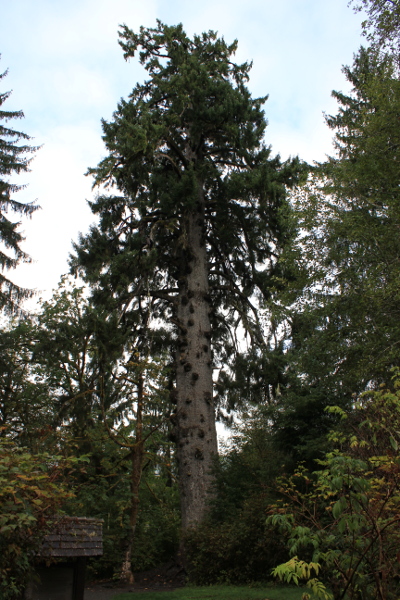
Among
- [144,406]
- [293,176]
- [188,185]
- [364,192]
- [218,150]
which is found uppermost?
[218,150]

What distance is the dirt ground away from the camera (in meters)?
13.0

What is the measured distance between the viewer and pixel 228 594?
9.95m

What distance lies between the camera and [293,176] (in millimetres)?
16922

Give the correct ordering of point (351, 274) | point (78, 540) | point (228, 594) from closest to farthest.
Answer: point (78, 540) → point (228, 594) → point (351, 274)

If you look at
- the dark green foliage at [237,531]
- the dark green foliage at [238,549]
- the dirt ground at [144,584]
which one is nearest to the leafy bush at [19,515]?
the dark green foliage at [237,531]

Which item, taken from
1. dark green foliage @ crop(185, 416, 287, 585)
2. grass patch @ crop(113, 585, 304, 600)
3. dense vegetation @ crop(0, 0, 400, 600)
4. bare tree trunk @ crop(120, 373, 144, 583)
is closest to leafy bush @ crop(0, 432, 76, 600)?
dense vegetation @ crop(0, 0, 400, 600)

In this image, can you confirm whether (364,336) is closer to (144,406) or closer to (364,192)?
(364,192)

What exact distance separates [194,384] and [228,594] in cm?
607

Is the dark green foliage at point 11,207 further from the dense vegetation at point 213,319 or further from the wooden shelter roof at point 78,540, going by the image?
the wooden shelter roof at point 78,540

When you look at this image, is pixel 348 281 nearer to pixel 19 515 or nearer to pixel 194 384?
pixel 194 384

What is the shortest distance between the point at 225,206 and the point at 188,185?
2326 millimetres

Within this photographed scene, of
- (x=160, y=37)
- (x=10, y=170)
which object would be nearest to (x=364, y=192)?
(x=160, y=37)

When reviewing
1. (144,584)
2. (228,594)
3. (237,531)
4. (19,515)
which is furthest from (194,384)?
(19,515)

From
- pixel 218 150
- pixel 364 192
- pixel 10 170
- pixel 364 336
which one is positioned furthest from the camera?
pixel 10 170
